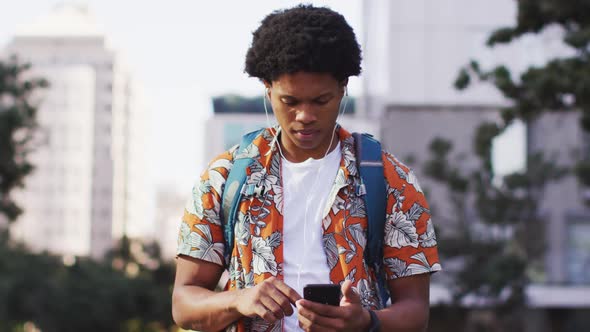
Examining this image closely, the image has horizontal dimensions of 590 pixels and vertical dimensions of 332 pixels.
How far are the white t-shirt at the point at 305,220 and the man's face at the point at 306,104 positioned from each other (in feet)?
0.32

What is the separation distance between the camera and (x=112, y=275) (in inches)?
1970

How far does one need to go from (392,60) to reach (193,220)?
124 feet

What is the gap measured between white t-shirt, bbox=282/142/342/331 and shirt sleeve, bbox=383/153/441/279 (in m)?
0.21

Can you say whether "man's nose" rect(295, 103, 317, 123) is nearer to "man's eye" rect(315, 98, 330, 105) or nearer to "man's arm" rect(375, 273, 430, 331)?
"man's eye" rect(315, 98, 330, 105)

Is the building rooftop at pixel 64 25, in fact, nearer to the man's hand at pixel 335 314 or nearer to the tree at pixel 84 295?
the tree at pixel 84 295

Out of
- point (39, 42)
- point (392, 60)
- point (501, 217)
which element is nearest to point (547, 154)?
point (392, 60)

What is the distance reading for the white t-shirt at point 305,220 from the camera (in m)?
3.46

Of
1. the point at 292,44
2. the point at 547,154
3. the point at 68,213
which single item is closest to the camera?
the point at 292,44

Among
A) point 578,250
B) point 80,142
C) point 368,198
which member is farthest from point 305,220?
point 80,142


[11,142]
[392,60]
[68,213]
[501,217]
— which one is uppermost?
[392,60]

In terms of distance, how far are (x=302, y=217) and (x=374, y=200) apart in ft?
0.79

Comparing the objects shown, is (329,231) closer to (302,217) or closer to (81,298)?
(302,217)

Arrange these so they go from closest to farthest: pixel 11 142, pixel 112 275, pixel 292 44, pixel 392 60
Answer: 1. pixel 292 44
2. pixel 11 142
3. pixel 392 60
4. pixel 112 275

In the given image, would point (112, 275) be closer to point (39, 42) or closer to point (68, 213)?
point (68, 213)
